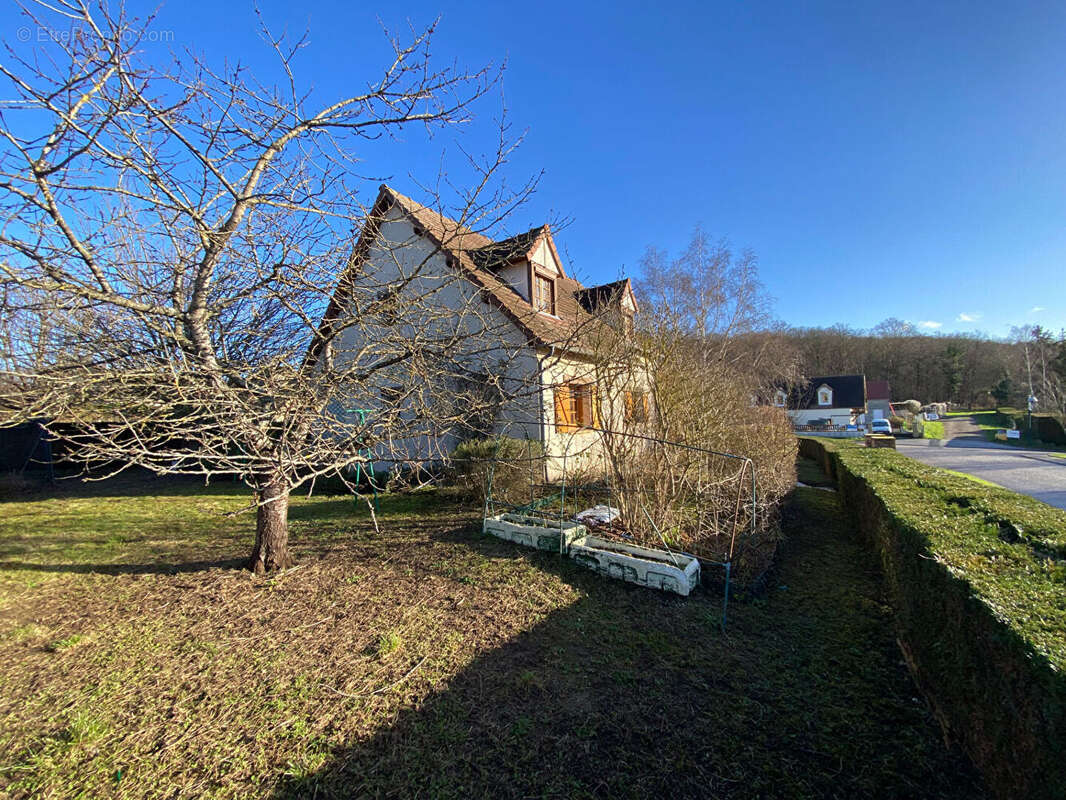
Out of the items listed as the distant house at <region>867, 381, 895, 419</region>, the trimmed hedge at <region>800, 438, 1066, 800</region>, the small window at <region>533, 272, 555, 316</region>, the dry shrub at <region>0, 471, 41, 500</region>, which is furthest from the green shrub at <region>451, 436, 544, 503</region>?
the distant house at <region>867, 381, 895, 419</region>

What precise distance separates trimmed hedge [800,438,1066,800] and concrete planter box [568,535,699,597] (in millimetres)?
1870

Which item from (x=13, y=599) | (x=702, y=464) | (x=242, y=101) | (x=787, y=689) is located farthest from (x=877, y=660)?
(x=13, y=599)

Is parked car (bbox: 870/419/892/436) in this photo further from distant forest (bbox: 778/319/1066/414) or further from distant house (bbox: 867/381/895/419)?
distant forest (bbox: 778/319/1066/414)

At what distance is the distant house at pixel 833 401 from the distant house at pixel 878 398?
10.7ft

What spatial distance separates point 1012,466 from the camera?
57.8 ft

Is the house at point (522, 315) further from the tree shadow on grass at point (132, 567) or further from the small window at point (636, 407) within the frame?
the tree shadow on grass at point (132, 567)

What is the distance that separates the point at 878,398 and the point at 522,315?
53.5 metres

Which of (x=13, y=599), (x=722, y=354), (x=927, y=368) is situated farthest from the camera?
(x=927, y=368)

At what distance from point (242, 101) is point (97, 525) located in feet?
29.8

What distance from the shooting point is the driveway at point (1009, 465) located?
1254cm

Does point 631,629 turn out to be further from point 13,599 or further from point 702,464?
point 13,599

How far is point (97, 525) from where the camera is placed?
816 cm

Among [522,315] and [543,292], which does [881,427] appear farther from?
A: [522,315]

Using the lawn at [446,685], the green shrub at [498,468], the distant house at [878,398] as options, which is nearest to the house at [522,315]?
the green shrub at [498,468]
